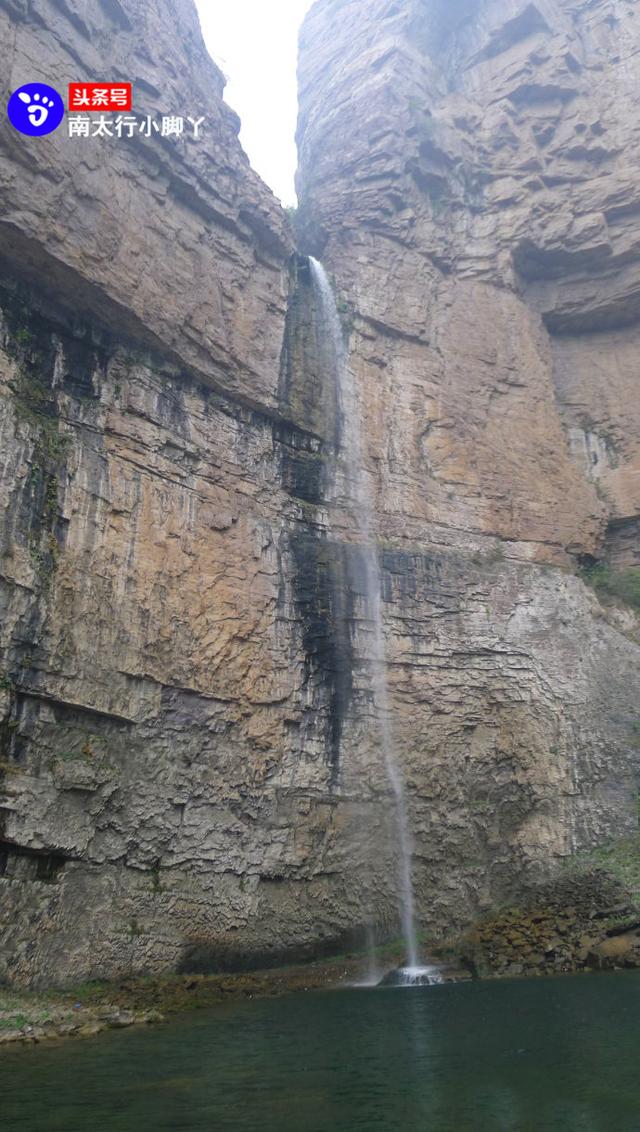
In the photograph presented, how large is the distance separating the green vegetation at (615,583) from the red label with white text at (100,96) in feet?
50.9

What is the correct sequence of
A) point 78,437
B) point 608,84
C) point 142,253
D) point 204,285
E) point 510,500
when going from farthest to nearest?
A: point 608,84 < point 510,500 < point 204,285 < point 142,253 < point 78,437

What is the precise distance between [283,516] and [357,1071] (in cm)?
1204

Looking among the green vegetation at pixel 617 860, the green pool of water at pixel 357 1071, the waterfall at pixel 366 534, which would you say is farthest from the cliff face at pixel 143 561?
the green vegetation at pixel 617 860

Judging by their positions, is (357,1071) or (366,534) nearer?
(357,1071)

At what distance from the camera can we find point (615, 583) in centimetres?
2205

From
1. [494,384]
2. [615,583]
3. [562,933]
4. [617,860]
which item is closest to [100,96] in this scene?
[494,384]

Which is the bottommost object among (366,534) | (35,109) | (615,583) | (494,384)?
(615,583)

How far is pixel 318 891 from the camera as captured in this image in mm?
16719

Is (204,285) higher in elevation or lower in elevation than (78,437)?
higher

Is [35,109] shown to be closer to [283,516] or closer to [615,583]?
[283,516]

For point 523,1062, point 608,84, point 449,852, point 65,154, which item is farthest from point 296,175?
point 523,1062

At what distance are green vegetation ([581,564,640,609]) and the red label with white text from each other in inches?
611

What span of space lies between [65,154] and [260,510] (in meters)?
7.94

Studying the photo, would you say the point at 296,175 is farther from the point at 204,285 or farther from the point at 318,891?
the point at 318,891
